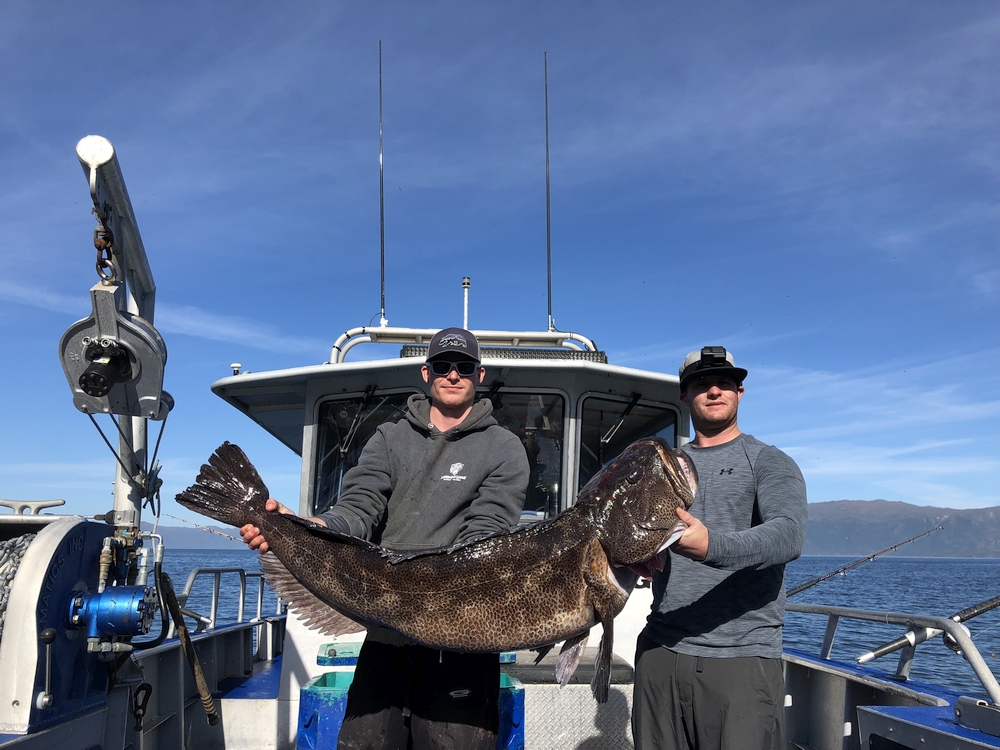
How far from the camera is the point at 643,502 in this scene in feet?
9.33

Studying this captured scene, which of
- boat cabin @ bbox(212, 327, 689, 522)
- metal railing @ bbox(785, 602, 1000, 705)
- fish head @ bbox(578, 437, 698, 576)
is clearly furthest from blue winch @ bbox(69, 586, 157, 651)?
boat cabin @ bbox(212, 327, 689, 522)

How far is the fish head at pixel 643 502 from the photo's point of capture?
9.14ft

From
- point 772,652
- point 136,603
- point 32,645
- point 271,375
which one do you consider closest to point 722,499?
point 772,652

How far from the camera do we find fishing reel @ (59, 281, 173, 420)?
391 centimetres

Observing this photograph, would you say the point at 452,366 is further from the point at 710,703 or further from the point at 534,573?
the point at 710,703

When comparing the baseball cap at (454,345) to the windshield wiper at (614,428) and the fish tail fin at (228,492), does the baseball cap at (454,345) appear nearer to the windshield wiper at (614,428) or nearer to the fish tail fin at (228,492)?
the fish tail fin at (228,492)

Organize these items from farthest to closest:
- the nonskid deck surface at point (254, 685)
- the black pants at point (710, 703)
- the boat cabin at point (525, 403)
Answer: the boat cabin at point (525, 403), the nonskid deck surface at point (254, 685), the black pants at point (710, 703)

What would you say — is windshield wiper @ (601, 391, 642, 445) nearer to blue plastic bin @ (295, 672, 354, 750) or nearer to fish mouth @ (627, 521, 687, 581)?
blue plastic bin @ (295, 672, 354, 750)

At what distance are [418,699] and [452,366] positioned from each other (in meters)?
1.42

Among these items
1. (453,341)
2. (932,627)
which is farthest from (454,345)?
(932,627)

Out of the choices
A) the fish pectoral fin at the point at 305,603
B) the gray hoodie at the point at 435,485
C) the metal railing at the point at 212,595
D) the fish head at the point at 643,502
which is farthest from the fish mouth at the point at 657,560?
the metal railing at the point at 212,595

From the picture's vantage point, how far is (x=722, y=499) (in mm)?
3393

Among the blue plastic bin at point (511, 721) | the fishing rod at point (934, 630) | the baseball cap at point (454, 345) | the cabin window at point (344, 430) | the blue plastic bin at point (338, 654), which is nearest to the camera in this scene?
the baseball cap at point (454, 345)

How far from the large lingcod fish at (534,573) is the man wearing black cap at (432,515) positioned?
0.45ft
